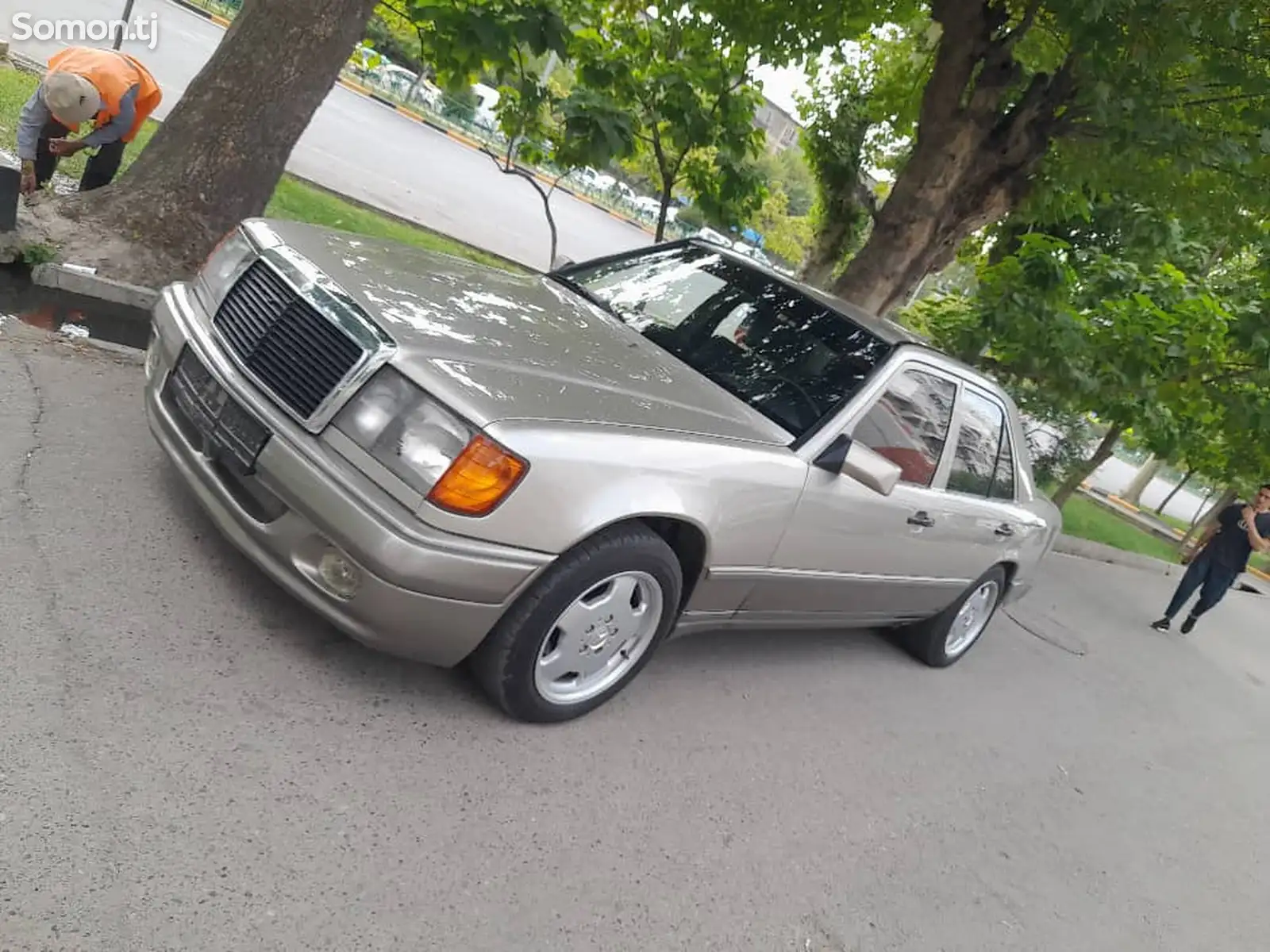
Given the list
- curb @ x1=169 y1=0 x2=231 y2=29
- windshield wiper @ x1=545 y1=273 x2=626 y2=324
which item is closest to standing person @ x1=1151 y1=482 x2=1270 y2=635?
windshield wiper @ x1=545 y1=273 x2=626 y2=324

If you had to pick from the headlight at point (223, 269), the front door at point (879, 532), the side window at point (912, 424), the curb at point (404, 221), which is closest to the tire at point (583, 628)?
the front door at point (879, 532)

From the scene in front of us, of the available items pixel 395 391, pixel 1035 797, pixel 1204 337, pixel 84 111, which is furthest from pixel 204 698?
pixel 1204 337

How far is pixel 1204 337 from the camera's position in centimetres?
817

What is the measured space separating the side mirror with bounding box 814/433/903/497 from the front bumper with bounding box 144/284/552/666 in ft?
4.26

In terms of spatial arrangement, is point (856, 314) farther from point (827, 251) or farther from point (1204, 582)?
point (827, 251)

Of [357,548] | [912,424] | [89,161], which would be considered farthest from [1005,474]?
[89,161]

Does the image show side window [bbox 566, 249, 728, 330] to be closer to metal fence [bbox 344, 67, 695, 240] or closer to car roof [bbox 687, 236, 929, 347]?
car roof [bbox 687, 236, 929, 347]

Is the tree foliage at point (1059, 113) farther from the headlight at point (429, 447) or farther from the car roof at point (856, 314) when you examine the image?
the headlight at point (429, 447)

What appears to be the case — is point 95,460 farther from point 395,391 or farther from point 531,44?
point 531,44

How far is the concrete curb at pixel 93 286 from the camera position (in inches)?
203

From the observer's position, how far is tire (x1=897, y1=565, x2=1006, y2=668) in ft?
17.1

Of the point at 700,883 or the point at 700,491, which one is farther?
the point at 700,491

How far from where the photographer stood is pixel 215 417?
9.80ft

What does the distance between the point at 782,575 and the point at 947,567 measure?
147 cm
